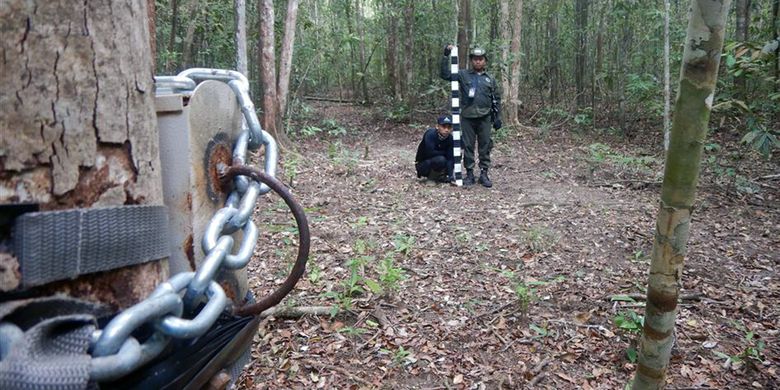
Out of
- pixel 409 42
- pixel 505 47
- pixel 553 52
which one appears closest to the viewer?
pixel 505 47

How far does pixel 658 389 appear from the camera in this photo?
2.28 meters

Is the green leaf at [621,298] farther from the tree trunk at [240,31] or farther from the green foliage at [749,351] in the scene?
the tree trunk at [240,31]

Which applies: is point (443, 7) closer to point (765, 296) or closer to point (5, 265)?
point (765, 296)

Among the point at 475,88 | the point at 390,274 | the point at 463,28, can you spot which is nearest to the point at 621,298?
the point at 390,274

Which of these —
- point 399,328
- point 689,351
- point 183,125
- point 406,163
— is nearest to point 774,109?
point 406,163

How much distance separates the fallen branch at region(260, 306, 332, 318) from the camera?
12.9 feet

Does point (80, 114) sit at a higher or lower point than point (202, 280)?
higher

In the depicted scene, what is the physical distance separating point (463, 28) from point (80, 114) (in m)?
13.7

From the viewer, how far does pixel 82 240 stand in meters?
0.74

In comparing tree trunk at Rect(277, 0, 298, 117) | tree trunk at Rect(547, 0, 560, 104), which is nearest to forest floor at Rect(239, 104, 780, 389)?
tree trunk at Rect(277, 0, 298, 117)

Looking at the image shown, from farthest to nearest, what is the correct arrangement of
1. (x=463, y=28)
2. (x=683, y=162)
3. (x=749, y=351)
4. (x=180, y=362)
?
(x=463, y=28) < (x=749, y=351) < (x=683, y=162) < (x=180, y=362)

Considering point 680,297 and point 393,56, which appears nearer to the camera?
point 680,297

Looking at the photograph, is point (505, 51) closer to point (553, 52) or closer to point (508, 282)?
point (553, 52)

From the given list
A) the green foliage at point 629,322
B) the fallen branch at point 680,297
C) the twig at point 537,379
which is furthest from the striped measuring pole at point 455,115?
the twig at point 537,379
